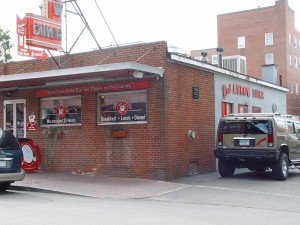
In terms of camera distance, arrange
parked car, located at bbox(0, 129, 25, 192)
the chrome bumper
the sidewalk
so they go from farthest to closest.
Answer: the sidewalk < parked car, located at bbox(0, 129, 25, 192) < the chrome bumper

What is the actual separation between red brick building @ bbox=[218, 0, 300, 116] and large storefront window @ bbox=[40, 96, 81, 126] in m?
39.5

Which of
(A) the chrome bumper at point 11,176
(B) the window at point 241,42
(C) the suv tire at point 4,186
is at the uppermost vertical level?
(B) the window at point 241,42

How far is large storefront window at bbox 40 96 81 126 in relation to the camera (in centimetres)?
1619

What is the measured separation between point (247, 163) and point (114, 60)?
5379 millimetres

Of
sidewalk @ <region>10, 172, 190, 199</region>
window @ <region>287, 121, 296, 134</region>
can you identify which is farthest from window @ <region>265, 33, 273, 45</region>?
sidewalk @ <region>10, 172, 190, 199</region>

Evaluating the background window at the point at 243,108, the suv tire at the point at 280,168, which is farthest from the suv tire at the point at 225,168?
the background window at the point at 243,108

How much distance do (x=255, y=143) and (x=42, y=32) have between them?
7511 mm

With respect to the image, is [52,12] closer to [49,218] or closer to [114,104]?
[114,104]

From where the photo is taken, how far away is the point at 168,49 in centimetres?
1523

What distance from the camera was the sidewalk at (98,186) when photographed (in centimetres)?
1222

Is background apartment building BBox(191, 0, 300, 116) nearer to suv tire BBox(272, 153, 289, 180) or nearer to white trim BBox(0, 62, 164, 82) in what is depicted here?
suv tire BBox(272, 153, 289, 180)

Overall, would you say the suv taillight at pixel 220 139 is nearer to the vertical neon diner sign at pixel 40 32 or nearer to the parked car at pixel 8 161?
the vertical neon diner sign at pixel 40 32

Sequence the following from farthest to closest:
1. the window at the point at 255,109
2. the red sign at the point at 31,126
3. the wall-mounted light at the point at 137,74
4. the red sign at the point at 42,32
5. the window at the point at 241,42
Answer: the window at the point at 241,42
the window at the point at 255,109
the red sign at the point at 31,126
the red sign at the point at 42,32
the wall-mounted light at the point at 137,74

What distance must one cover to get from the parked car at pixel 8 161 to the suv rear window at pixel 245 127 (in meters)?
6.38
